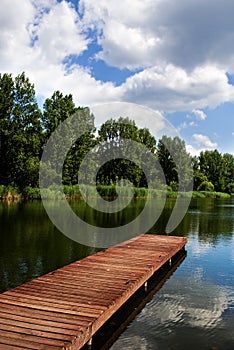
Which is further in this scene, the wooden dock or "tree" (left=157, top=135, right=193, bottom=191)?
"tree" (left=157, top=135, right=193, bottom=191)

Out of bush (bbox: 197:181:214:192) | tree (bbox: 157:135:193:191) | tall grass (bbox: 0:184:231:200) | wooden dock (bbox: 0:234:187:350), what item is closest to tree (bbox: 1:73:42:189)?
tall grass (bbox: 0:184:231:200)

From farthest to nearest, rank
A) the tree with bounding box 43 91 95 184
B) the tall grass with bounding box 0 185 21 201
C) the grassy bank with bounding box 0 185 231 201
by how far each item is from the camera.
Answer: the tree with bounding box 43 91 95 184
the grassy bank with bounding box 0 185 231 201
the tall grass with bounding box 0 185 21 201

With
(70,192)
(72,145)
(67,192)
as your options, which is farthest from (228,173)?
(67,192)

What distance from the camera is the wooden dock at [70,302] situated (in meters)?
5.59

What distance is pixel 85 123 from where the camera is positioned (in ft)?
210

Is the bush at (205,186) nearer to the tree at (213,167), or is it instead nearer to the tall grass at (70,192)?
the tree at (213,167)

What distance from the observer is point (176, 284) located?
11.2 meters

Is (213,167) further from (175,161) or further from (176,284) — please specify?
(176,284)

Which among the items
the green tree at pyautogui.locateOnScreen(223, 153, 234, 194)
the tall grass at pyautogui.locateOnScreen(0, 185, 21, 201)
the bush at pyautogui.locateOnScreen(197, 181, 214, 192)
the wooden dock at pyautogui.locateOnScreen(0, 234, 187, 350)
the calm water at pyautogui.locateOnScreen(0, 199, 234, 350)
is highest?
the green tree at pyautogui.locateOnScreen(223, 153, 234, 194)

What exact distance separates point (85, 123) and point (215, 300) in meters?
56.6

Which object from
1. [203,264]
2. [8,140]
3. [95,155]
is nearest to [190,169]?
[95,155]

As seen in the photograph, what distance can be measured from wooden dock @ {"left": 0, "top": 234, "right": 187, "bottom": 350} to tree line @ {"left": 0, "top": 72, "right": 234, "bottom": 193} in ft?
126

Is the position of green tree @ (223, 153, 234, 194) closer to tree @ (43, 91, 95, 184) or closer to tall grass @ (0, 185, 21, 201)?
tree @ (43, 91, 95, 184)

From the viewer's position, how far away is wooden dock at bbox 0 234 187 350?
220 inches
